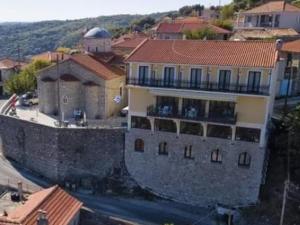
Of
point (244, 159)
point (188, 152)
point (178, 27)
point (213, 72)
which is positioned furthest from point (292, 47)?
point (178, 27)

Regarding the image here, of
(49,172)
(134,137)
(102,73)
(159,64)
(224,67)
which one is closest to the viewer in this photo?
(224,67)

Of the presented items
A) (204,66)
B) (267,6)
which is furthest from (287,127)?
(267,6)

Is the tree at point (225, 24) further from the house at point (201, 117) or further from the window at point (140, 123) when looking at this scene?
the window at point (140, 123)

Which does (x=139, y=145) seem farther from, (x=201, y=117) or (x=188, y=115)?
(x=201, y=117)

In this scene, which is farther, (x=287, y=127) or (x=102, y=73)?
(x=102, y=73)

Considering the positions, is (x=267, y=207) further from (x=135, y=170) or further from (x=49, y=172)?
(x=49, y=172)

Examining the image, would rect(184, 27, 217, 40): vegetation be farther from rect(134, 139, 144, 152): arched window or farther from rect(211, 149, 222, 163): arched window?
rect(211, 149, 222, 163): arched window
